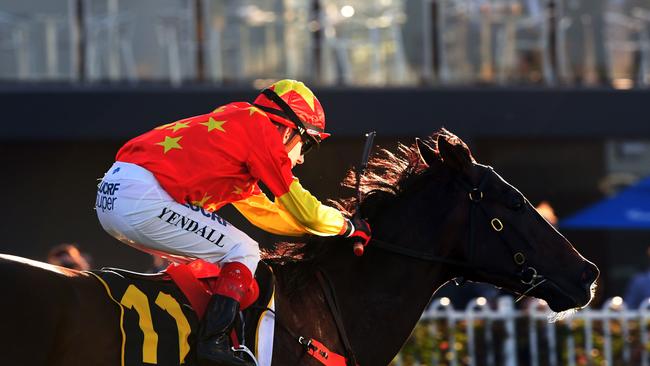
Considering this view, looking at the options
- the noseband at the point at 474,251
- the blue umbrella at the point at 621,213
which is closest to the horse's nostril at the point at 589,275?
the noseband at the point at 474,251

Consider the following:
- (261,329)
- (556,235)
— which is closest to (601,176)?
(556,235)

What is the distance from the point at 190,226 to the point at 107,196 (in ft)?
1.20

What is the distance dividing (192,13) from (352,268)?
622 cm

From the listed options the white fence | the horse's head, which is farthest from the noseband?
the white fence

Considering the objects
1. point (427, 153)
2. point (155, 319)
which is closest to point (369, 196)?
point (427, 153)

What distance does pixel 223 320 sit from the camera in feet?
14.6

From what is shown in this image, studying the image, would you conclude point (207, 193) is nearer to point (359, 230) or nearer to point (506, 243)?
point (359, 230)

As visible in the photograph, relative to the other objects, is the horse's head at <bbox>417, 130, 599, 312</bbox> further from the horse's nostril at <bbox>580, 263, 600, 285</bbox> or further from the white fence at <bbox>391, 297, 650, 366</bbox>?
the white fence at <bbox>391, 297, 650, 366</bbox>

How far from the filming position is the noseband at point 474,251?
504 cm

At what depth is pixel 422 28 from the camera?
11.0m

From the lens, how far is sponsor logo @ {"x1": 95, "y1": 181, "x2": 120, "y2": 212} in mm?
4590

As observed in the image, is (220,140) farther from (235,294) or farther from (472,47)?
(472,47)

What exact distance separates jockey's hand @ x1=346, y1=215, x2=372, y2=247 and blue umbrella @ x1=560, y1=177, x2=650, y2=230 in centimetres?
614

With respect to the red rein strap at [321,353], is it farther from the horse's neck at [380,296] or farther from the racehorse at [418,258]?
the horse's neck at [380,296]
